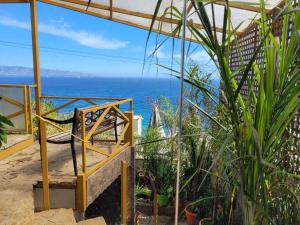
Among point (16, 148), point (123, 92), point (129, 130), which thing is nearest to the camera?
point (16, 148)

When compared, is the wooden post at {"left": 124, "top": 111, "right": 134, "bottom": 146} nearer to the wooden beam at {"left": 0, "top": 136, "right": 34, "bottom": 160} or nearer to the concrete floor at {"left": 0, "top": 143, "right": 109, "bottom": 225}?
the concrete floor at {"left": 0, "top": 143, "right": 109, "bottom": 225}

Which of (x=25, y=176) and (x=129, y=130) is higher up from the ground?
(x=129, y=130)

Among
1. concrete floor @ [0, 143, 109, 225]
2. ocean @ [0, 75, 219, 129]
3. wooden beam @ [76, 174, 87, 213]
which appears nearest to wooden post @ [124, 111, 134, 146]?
concrete floor @ [0, 143, 109, 225]

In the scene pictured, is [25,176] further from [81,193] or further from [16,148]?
[16,148]

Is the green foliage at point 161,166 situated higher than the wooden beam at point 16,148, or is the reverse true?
the wooden beam at point 16,148

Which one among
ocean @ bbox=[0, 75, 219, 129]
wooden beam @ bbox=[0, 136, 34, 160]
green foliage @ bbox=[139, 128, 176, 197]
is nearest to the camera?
wooden beam @ bbox=[0, 136, 34, 160]

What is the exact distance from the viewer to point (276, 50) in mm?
1306

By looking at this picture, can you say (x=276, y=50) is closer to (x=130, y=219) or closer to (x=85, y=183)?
(x=85, y=183)

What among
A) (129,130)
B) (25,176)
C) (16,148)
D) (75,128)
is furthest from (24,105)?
(75,128)

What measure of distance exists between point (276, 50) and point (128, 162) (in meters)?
3.45

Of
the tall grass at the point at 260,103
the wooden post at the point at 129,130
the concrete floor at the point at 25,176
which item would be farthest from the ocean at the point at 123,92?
the wooden post at the point at 129,130

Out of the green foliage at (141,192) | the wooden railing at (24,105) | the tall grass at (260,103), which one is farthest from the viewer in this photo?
the green foliage at (141,192)

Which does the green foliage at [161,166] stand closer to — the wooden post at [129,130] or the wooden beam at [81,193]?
the wooden post at [129,130]

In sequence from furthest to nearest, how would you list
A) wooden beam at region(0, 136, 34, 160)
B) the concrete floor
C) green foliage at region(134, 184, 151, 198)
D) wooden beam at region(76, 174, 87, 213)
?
green foliage at region(134, 184, 151, 198)
wooden beam at region(0, 136, 34, 160)
wooden beam at region(76, 174, 87, 213)
the concrete floor
